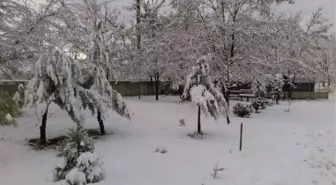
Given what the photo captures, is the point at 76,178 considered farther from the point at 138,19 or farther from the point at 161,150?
the point at 138,19

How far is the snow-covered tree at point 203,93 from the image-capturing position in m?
9.78

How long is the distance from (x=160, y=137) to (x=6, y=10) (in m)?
5.15

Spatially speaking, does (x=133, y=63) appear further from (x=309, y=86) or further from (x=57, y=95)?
(x=309, y=86)

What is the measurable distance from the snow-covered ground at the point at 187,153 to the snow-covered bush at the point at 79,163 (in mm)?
220

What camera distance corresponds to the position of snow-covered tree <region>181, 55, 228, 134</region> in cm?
978

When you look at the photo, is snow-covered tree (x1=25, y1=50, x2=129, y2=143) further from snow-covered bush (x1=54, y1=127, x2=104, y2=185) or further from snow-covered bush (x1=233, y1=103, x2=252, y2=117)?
snow-covered bush (x1=233, y1=103, x2=252, y2=117)

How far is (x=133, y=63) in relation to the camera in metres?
20.8

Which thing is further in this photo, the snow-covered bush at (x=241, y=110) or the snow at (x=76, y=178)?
the snow-covered bush at (x=241, y=110)

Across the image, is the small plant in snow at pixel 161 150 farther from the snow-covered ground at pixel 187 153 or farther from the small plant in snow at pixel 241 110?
the small plant in snow at pixel 241 110

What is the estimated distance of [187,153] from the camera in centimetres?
820

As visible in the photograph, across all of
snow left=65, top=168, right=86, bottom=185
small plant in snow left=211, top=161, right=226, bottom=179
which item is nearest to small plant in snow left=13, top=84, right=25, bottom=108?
snow left=65, top=168, right=86, bottom=185

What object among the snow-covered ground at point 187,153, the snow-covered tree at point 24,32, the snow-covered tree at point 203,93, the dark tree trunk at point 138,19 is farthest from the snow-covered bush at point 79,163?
the dark tree trunk at point 138,19

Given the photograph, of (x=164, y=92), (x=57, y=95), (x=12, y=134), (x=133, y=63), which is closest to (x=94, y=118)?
(x=12, y=134)

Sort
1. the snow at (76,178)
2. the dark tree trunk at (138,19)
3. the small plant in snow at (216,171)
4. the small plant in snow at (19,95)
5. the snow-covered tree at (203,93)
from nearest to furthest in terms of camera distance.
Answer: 1. the snow at (76,178)
2. the small plant in snow at (216,171)
3. the snow-covered tree at (203,93)
4. the small plant in snow at (19,95)
5. the dark tree trunk at (138,19)
